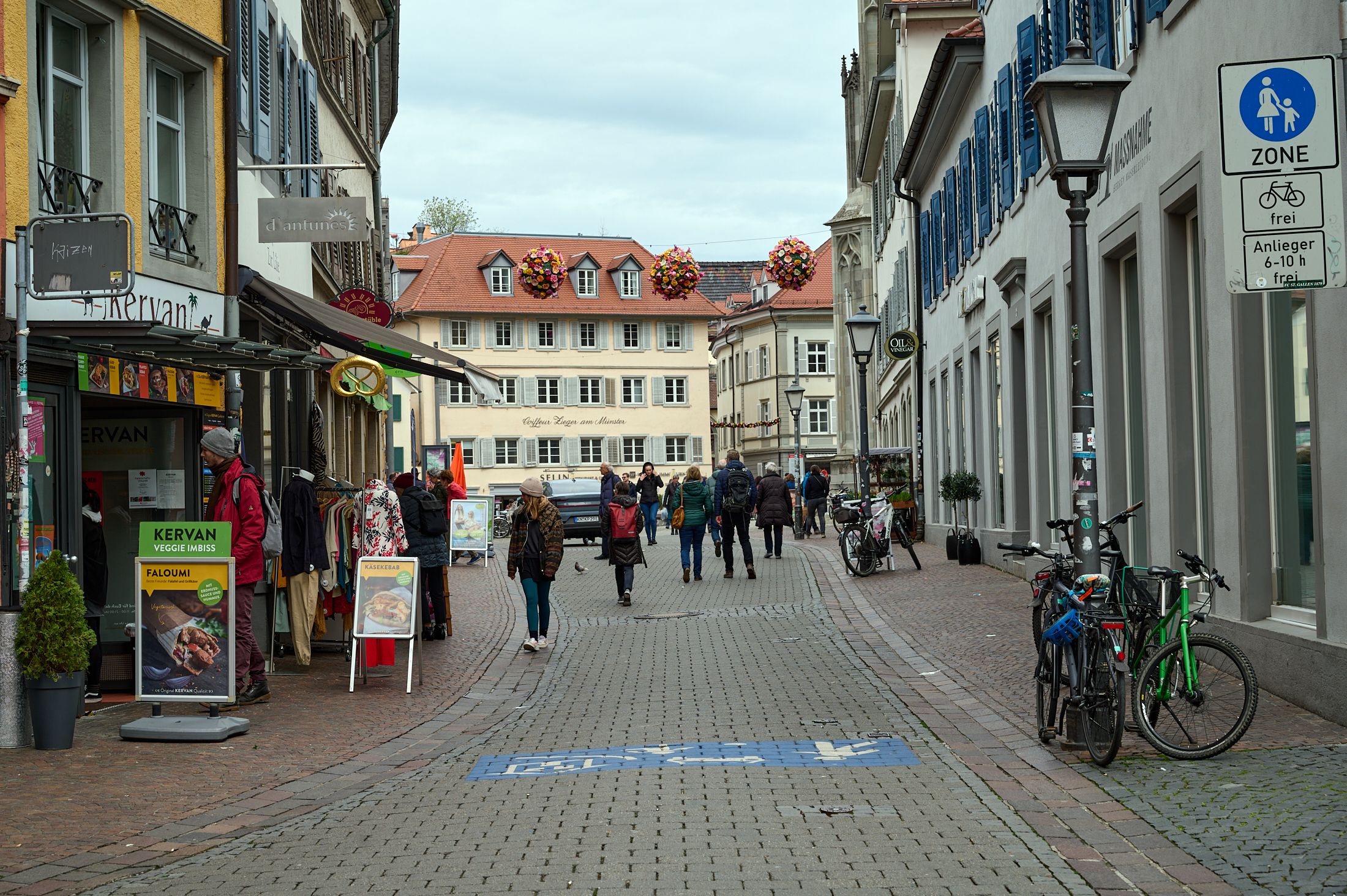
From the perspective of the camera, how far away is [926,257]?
105 ft

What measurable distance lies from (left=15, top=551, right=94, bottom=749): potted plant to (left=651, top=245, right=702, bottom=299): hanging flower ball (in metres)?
26.3

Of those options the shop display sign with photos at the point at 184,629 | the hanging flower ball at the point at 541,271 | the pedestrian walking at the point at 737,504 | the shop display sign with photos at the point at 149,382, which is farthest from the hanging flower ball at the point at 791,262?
the shop display sign with photos at the point at 184,629

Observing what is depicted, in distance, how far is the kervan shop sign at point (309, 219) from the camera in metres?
14.9

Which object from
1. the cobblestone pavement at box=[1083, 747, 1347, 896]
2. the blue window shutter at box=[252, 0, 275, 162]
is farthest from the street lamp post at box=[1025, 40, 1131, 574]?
the blue window shutter at box=[252, 0, 275, 162]

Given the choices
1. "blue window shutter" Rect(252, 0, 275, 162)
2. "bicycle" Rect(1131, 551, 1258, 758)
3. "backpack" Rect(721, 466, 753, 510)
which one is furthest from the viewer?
"backpack" Rect(721, 466, 753, 510)

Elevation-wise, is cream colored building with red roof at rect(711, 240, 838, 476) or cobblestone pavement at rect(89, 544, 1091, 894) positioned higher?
cream colored building with red roof at rect(711, 240, 838, 476)

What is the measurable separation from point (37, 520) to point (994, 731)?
6360 mm

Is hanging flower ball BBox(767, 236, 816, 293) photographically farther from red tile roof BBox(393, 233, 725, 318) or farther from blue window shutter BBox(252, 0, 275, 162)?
red tile roof BBox(393, 233, 725, 318)

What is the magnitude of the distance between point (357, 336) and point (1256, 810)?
11.1 m

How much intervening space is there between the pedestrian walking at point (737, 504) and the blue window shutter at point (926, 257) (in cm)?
967

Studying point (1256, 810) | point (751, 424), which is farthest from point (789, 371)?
point (1256, 810)

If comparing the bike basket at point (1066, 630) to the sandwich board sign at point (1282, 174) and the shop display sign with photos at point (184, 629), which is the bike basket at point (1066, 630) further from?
the shop display sign with photos at point (184, 629)

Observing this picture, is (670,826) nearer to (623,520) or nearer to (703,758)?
(703,758)

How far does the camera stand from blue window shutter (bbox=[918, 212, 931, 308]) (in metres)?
31.5
